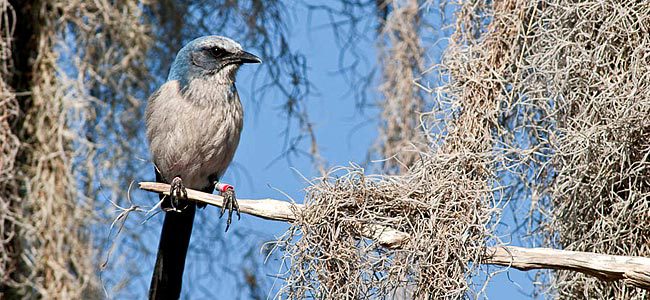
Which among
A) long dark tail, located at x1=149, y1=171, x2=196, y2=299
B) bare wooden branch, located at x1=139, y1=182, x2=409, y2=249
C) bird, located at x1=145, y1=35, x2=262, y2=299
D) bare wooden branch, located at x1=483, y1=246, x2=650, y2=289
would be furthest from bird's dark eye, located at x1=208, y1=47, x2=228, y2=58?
bare wooden branch, located at x1=483, y1=246, x2=650, y2=289

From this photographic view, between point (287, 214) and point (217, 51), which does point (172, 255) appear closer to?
point (217, 51)

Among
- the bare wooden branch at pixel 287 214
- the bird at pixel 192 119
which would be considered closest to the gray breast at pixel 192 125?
the bird at pixel 192 119

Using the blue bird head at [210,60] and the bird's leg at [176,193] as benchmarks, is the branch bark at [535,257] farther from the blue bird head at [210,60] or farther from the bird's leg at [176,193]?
the blue bird head at [210,60]

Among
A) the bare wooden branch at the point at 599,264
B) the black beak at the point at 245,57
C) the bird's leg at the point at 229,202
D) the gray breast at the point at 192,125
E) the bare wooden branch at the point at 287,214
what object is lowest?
the bare wooden branch at the point at 599,264

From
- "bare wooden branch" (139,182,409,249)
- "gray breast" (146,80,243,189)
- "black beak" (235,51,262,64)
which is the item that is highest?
"black beak" (235,51,262,64)

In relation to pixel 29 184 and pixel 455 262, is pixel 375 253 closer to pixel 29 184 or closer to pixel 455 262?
pixel 455 262

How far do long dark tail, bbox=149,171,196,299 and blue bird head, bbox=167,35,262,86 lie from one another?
38 centimetres

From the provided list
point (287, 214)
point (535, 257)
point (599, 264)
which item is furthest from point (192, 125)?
point (599, 264)

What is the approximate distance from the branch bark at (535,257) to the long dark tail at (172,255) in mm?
677

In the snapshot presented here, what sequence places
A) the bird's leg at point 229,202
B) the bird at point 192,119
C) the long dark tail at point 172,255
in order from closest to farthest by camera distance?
the bird's leg at point 229,202 → the long dark tail at point 172,255 → the bird at point 192,119

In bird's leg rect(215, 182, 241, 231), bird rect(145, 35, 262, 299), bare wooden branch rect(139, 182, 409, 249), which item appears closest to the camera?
bare wooden branch rect(139, 182, 409, 249)

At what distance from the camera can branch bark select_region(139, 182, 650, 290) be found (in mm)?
2762

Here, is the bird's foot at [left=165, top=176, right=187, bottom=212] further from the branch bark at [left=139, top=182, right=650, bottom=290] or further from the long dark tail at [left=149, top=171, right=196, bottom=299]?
the branch bark at [left=139, top=182, right=650, bottom=290]

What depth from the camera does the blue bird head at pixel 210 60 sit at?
372cm
